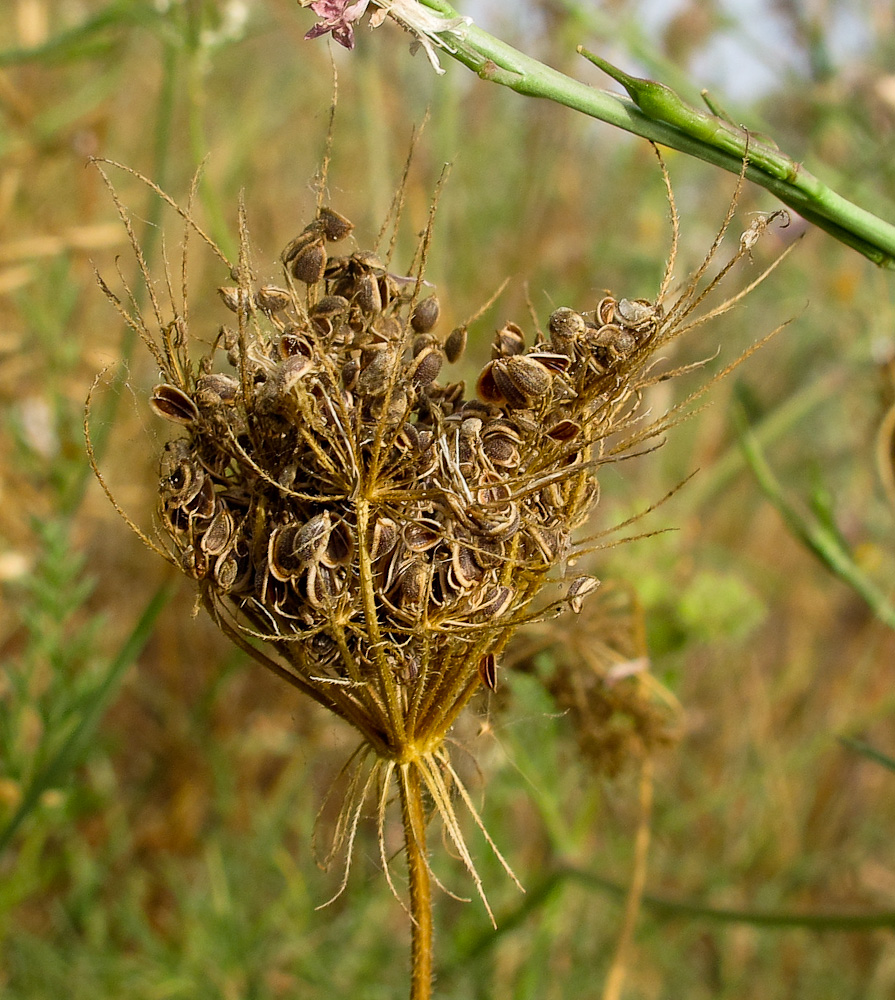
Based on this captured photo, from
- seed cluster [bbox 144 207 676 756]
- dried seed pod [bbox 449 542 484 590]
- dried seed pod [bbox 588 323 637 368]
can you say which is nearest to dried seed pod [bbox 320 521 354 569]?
seed cluster [bbox 144 207 676 756]

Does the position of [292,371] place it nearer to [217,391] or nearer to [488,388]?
[217,391]

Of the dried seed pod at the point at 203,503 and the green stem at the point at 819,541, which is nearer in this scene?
the dried seed pod at the point at 203,503

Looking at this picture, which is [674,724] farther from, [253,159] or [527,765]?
[253,159]

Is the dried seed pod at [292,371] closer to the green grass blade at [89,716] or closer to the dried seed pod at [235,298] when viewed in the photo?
the dried seed pod at [235,298]

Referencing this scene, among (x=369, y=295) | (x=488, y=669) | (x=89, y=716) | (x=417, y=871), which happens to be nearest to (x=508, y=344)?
(x=369, y=295)

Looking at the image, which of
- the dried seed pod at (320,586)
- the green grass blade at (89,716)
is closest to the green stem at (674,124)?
the dried seed pod at (320,586)

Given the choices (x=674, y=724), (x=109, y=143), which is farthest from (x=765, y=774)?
(x=109, y=143)
